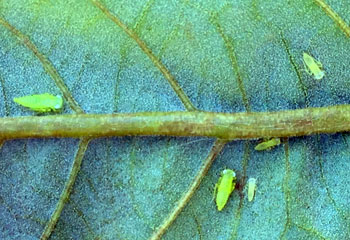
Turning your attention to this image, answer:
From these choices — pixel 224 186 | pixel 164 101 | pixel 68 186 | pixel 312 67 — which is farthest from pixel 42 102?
pixel 312 67

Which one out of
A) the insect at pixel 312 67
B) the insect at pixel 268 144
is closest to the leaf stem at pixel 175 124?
the insect at pixel 268 144

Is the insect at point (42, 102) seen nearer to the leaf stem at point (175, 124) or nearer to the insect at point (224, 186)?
the leaf stem at point (175, 124)

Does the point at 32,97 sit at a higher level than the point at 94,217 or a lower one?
higher

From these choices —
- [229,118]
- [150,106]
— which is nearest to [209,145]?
[229,118]

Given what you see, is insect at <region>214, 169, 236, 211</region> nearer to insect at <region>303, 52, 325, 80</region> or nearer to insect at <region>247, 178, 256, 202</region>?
insect at <region>247, 178, 256, 202</region>

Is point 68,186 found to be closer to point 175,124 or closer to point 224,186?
point 175,124

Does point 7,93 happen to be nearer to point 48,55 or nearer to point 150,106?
point 48,55

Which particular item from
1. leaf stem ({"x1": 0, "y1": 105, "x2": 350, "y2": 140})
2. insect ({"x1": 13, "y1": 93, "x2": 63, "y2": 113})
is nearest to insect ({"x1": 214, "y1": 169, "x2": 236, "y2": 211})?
leaf stem ({"x1": 0, "y1": 105, "x2": 350, "y2": 140})
